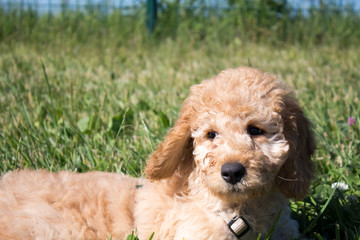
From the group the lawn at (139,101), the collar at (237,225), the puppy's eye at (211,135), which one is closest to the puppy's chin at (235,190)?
the collar at (237,225)

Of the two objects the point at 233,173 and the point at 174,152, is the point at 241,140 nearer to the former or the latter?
the point at 233,173

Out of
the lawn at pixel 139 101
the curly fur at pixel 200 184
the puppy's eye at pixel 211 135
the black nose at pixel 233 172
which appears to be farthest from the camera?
the lawn at pixel 139 101

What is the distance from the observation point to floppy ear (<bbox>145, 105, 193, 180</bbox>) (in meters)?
2.78

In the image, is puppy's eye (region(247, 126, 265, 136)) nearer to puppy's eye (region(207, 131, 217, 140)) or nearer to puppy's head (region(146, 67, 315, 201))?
puppy's head (region(146, 67, 315, 201))

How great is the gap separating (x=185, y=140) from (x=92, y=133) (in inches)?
74.6

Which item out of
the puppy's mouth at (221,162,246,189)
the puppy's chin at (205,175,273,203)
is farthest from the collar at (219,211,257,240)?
the puppy's mouth at (221,162,246,189)

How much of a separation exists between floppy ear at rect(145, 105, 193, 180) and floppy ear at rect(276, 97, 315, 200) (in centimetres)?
59

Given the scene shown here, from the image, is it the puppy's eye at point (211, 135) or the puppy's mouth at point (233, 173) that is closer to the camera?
the puppy's mouth at point (233, 173)

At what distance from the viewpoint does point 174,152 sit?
2.81 metres

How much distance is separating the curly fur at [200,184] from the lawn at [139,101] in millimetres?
356

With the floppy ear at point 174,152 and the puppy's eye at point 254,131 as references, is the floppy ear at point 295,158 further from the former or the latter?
the floppy ear at point 174,152

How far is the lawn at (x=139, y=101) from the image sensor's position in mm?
3699

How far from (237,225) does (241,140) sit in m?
0.50

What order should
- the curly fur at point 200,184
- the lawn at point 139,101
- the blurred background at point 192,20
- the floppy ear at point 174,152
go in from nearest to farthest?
the curly fur at point 200,184
the floppy ear at point 174,152
the lawn at point 139,101
the blurred background at point 192,20
